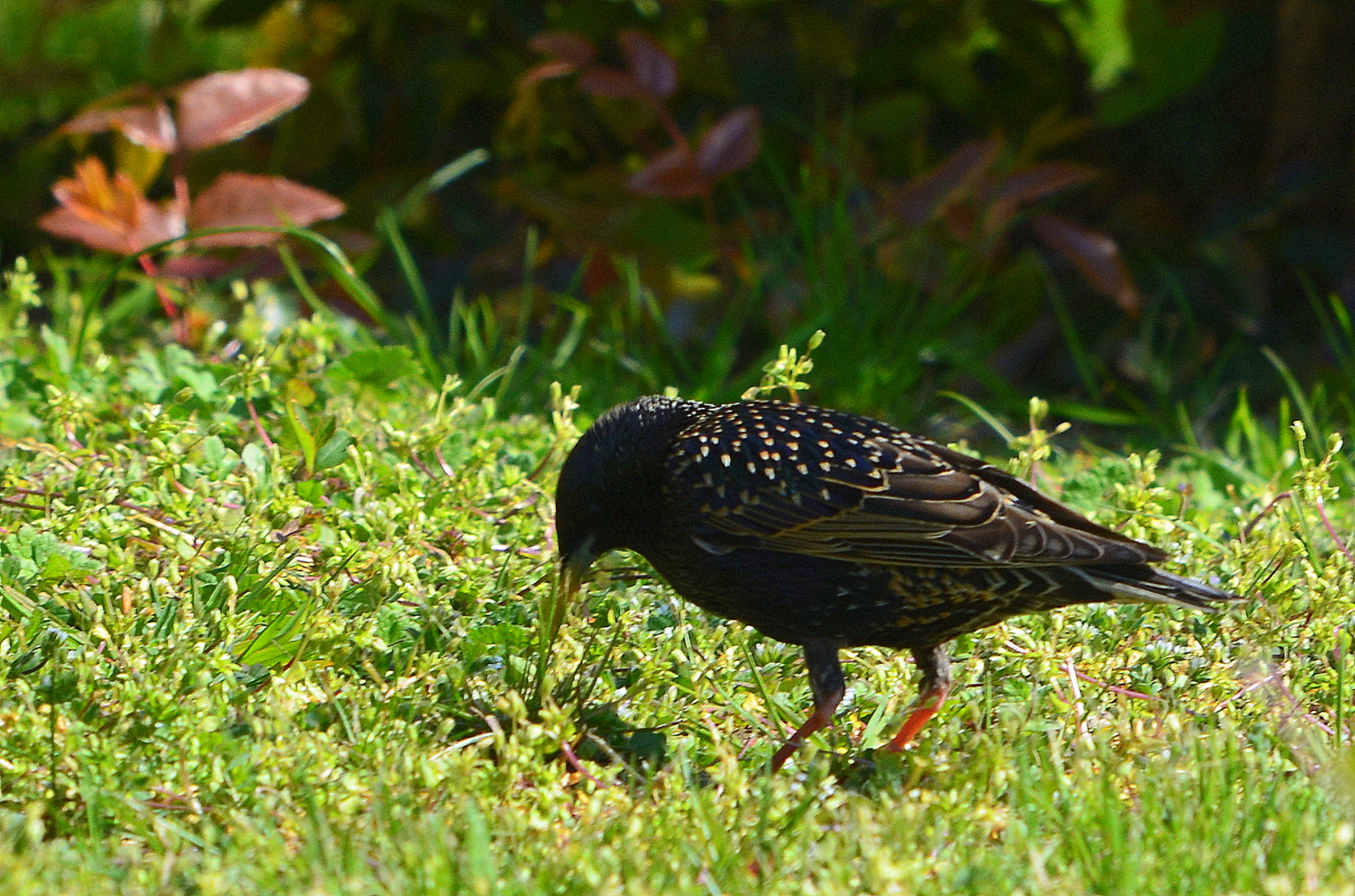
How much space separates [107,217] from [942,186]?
2.75 meters

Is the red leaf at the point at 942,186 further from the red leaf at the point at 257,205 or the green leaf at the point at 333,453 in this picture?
the green leaf at the point at 333,453

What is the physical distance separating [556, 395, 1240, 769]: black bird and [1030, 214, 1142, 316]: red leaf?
2.05m

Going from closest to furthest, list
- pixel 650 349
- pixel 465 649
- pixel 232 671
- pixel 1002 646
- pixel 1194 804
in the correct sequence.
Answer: pixel 1194 804, pixel 232 671, pixel 465 649, pixel 1002 646, pixel 650 349

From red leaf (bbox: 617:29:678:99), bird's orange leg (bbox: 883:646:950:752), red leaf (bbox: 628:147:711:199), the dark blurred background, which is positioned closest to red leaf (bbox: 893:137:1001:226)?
the dark blurred background

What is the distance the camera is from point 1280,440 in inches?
189

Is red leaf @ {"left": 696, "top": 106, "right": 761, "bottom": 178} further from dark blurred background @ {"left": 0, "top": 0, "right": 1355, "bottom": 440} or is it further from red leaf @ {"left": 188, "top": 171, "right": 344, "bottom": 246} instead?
red leaf @ {"left": 188, "top": 171, "right": 344, "bottom": 246}

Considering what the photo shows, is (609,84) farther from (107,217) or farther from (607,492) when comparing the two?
(607,492)

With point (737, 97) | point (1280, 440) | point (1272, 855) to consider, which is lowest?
Result: point (1280, 440)

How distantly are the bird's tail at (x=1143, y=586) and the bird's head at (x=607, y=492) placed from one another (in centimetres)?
93

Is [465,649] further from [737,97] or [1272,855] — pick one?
[737,97]

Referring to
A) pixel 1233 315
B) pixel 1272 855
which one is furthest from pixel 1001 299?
pixel 1272 855

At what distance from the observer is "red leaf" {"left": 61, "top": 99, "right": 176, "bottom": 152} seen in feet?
15.6

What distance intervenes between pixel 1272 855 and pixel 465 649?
65.2 inches

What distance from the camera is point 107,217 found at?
15.8 feet
